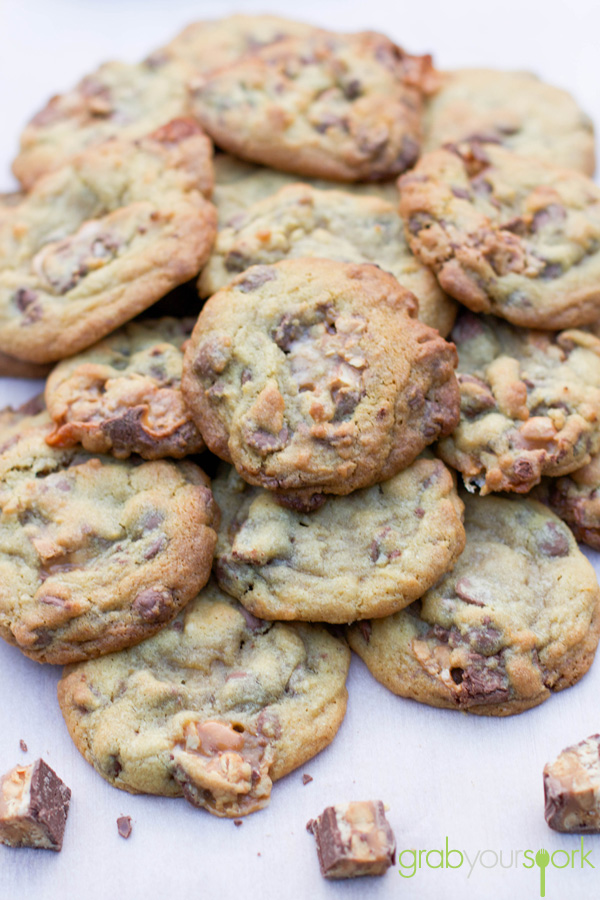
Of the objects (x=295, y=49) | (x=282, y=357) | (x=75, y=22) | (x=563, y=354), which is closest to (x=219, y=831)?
(x=282, y=357)

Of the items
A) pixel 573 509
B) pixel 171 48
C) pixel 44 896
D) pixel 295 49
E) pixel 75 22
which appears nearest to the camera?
pixel 44 896

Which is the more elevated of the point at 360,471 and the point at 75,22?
the point at 75,22

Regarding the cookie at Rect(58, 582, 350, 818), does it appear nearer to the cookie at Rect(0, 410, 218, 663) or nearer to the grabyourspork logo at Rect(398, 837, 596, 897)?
the cookie at Rect(0, 410, 218, 663)

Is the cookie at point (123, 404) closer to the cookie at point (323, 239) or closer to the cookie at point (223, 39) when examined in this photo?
the cookie at point (323, 239)

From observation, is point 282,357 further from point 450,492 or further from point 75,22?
point 75,22

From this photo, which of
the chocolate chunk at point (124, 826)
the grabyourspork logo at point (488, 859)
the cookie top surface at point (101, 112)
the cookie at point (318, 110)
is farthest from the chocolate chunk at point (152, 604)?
the cookie top surface at point (101, 112)

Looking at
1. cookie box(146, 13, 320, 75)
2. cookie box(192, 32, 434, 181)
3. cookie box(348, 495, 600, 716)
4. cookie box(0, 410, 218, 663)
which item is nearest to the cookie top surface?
cookie box(146, 13, 320, 75)

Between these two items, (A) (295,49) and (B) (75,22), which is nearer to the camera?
(A) (295,49)
